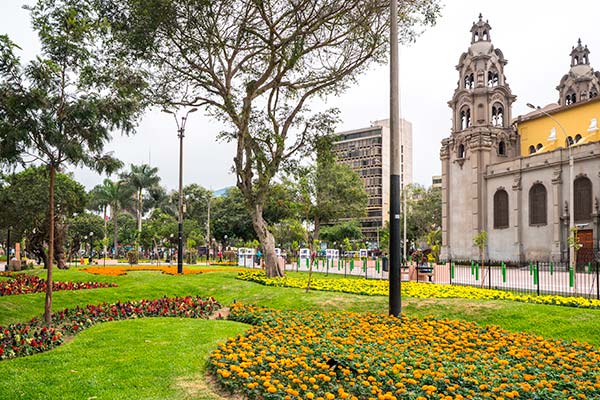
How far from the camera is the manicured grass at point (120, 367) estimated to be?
20.1 feet

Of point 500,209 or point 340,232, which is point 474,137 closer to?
point 500,209

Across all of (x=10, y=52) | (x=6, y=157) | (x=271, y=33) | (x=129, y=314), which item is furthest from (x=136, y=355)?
(x=271, y=33)

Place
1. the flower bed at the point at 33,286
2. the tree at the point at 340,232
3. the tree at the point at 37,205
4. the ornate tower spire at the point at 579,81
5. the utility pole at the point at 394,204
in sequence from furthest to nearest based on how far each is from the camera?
the tree at the point at 340,232, the ornate tower spire at the point at 579,81, the tree at the point at 37,205, the flower bed at the point at 33,286, the utility pole at the point at 394,204

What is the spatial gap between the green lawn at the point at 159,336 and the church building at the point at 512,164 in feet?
101

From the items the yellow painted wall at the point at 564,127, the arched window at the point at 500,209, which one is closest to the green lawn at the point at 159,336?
the yellow painted wall at the point at 564,127

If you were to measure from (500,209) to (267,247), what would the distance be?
3271 centimetres

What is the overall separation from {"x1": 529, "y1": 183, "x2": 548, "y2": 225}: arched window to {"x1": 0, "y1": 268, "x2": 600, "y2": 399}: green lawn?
109ft

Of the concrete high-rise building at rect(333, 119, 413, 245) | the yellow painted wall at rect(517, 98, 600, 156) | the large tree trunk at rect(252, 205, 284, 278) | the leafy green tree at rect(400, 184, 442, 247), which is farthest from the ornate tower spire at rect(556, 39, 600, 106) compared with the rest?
the concrete high-rise building at rect(333, 119, 413, 245)

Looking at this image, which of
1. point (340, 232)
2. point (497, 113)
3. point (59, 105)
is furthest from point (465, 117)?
point (59, 105)

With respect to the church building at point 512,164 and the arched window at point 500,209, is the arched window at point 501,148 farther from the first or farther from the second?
the arched window at point 500,209

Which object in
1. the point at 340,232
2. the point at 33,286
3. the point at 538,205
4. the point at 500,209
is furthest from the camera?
the point at 340,232

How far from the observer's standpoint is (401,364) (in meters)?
6.93

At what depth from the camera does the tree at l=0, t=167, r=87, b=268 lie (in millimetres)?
26172

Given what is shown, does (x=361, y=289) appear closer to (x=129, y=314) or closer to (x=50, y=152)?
(x=129, y=314)
